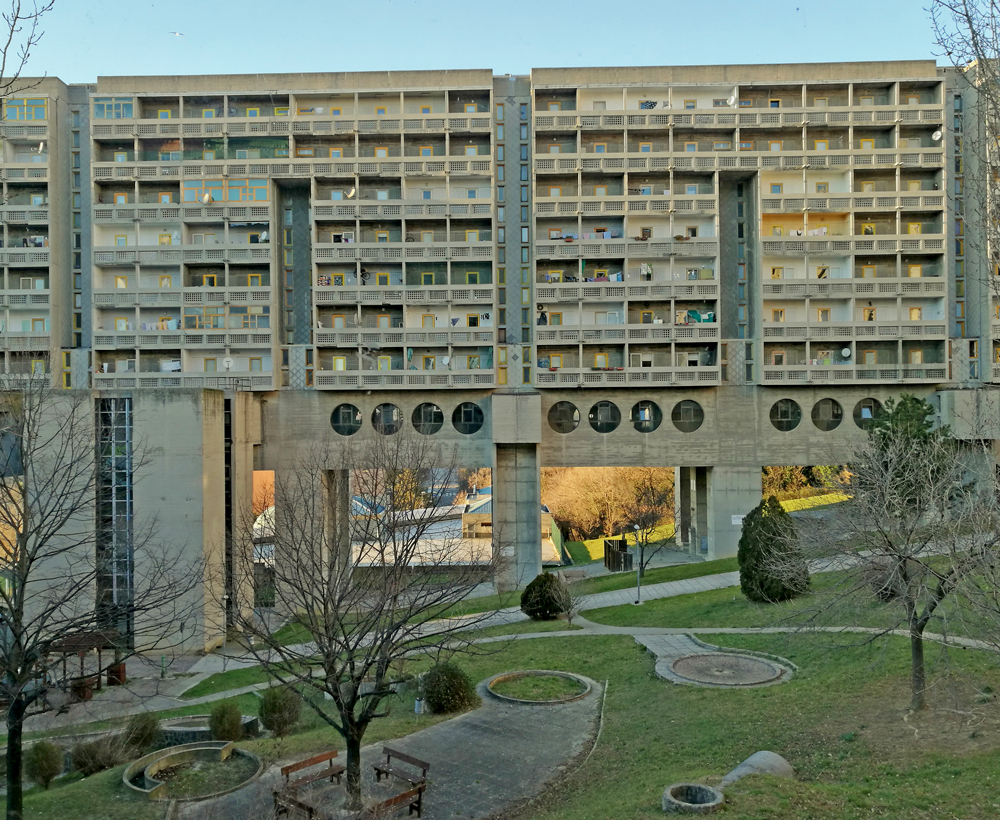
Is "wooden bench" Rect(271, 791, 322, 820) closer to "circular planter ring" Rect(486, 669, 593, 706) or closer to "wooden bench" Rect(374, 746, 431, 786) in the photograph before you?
"wooden bench" Rect(374, 746, 431, 786)

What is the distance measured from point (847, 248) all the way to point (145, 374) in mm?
37175

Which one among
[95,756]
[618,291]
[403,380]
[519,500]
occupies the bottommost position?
[95,756]

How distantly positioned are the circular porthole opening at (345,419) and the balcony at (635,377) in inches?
397

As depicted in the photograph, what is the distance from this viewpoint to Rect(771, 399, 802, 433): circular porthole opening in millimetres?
42500

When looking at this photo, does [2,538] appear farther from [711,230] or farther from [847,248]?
[847,248]

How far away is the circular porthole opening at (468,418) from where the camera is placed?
43125 millimetres

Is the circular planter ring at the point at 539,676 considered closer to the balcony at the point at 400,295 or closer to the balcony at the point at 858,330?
the balcony at the point at 400,295

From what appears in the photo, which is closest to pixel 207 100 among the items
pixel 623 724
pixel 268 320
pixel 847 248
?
pixel 268 320

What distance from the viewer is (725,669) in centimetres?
2219

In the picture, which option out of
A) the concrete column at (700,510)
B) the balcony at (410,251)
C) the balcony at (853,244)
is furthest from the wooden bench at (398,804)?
the balcony at (853,244)

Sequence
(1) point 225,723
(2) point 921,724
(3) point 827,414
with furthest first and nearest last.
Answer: (3) point 827,414
(1) point 225,723
(2) point 921,724

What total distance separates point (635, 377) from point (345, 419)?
15632 millimetres

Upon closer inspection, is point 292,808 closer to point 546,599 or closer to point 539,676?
point 539,676

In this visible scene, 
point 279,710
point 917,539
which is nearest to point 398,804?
point 279,710
